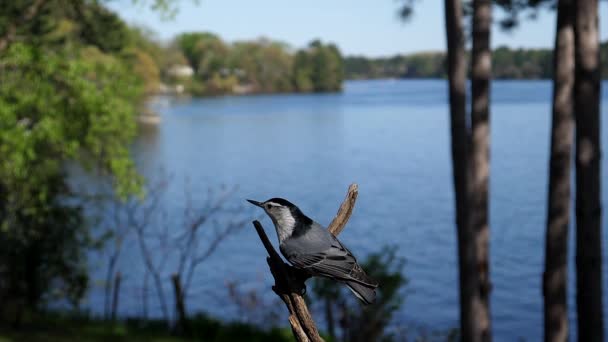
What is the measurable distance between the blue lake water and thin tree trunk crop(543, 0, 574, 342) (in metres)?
6.85

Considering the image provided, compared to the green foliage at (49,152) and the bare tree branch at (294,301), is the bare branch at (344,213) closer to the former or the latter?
the bare tree branch at (294,301)

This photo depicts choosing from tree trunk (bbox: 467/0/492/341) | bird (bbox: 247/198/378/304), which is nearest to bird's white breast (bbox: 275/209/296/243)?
bird (bbox: 247/198/378/304)

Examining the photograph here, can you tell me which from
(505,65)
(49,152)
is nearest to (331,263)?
(49,152)

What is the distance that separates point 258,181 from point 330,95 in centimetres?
7132

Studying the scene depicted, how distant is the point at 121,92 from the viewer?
11.1 m

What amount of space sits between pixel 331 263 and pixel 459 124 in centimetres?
524

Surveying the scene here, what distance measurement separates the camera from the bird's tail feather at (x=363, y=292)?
148cm

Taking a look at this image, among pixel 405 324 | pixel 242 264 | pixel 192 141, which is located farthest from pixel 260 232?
pixel 192 141

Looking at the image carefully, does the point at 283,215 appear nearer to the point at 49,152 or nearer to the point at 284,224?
the point at 284,224

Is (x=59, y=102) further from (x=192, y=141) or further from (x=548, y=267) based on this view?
(x=192, y=141)

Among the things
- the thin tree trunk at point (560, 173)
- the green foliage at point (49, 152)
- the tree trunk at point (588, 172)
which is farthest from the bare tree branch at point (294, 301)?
the green foliage at point (49, 152)

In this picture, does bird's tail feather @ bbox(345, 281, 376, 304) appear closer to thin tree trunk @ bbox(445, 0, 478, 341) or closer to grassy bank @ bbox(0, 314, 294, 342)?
thin tree trunk @ bbox(445, 0, 478, 341)

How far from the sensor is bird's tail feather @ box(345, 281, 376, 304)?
148 cm

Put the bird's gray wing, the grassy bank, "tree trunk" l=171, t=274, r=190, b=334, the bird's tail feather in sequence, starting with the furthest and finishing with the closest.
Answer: "tree trunk" l=171, t=274, r=190, b=334
the grassy bank
the bird's gray wing
the bird's tail feather
